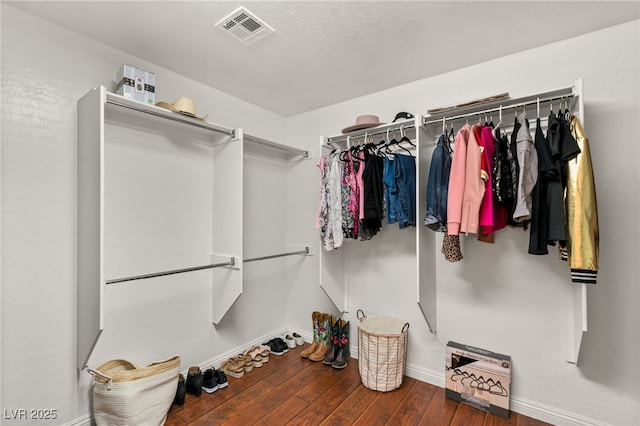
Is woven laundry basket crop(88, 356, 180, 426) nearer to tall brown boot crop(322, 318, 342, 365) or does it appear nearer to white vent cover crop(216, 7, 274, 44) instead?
tall brown boot crop(322, 318, 342, 365)

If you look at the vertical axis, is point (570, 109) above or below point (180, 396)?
above

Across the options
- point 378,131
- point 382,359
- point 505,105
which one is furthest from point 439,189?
point 382,359

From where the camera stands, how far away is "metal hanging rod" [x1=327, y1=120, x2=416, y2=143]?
2275 mm

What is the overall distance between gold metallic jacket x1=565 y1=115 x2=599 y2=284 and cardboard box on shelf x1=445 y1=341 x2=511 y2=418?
857 millimetres

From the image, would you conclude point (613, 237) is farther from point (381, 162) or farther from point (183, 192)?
point (183, 192)

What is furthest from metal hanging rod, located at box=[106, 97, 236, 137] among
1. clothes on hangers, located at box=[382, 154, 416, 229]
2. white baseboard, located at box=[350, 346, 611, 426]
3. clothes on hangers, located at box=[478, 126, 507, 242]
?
white baseboard, located at box=[350, 346, 611, 426]

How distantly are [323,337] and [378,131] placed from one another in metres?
1.96

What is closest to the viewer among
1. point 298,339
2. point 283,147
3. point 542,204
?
point 542,204

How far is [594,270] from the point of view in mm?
1518

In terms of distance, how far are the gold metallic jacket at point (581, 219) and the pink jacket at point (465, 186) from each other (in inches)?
16.6

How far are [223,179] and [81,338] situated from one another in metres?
1.40

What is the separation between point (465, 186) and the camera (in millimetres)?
1858

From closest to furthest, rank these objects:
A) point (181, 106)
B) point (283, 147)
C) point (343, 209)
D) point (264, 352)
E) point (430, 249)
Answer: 1. point (181, 106)
2. point (430, 249)
3. point (343, 209)
4. point (264, 352)
5. point (283, 147)

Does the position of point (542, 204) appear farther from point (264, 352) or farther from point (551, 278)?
point (264, 352)
